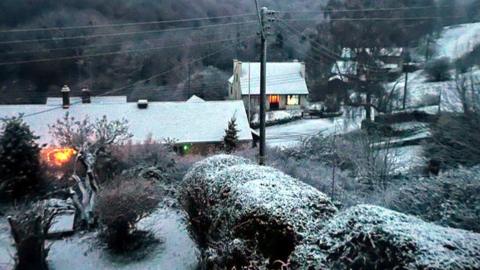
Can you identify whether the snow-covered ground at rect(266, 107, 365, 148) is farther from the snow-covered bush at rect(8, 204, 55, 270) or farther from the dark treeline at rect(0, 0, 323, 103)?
the snow-covered bush at rect(8, 204, 55, 270)

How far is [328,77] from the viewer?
33906 millimetres

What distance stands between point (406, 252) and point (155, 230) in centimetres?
797

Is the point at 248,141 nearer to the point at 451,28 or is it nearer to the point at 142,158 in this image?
the point at 142,158

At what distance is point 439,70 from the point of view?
30.5 meters

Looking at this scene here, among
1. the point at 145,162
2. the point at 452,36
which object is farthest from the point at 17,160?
the point at 452,36

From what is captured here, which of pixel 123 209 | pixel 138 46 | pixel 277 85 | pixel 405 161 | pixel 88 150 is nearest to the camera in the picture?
pixel 123 209

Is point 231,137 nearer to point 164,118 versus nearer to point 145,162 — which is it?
point 164,118

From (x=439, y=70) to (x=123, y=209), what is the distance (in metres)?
28.5

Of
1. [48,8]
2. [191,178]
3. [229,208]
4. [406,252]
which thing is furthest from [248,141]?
[48,8]

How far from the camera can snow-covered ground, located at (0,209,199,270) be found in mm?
9031

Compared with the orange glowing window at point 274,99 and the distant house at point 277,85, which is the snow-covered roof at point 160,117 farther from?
the orange glowing window at point 274,99

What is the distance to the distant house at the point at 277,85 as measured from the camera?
108 ft

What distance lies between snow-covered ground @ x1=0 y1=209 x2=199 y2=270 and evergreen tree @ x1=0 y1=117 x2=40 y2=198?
3.33 m

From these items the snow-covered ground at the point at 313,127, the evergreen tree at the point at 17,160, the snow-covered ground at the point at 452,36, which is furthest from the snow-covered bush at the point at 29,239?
the snow-covered ground at the point at 452,36
